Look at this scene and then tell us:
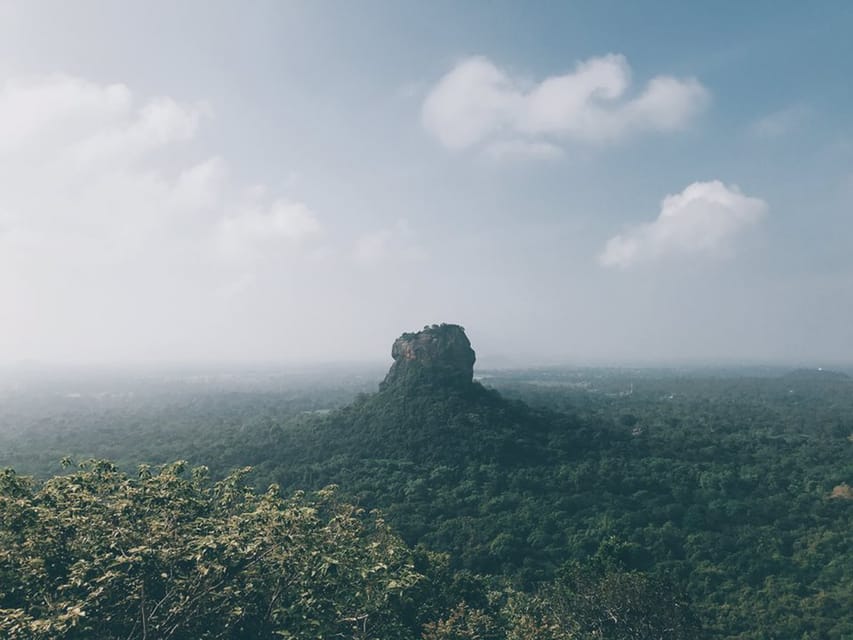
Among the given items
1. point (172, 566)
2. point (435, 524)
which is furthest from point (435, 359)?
point (172, 566)

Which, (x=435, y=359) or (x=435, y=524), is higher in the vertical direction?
(x=435, y=359)

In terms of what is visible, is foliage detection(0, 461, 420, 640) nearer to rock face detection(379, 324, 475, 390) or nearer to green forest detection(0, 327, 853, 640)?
green forest detection(0, 327, 853, 640)

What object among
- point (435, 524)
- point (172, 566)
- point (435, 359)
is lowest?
point (435, 524)

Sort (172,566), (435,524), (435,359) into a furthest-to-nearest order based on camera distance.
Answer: (435,359), (435,524), (172,566)

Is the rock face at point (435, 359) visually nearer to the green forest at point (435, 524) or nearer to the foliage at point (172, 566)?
the green forest at point (435, 524)

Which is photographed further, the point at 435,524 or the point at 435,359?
the point at 435,359

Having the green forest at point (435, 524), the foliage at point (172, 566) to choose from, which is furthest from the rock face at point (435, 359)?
the foliage at point (172, 566)

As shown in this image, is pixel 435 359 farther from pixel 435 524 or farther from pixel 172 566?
pixel 172 566
